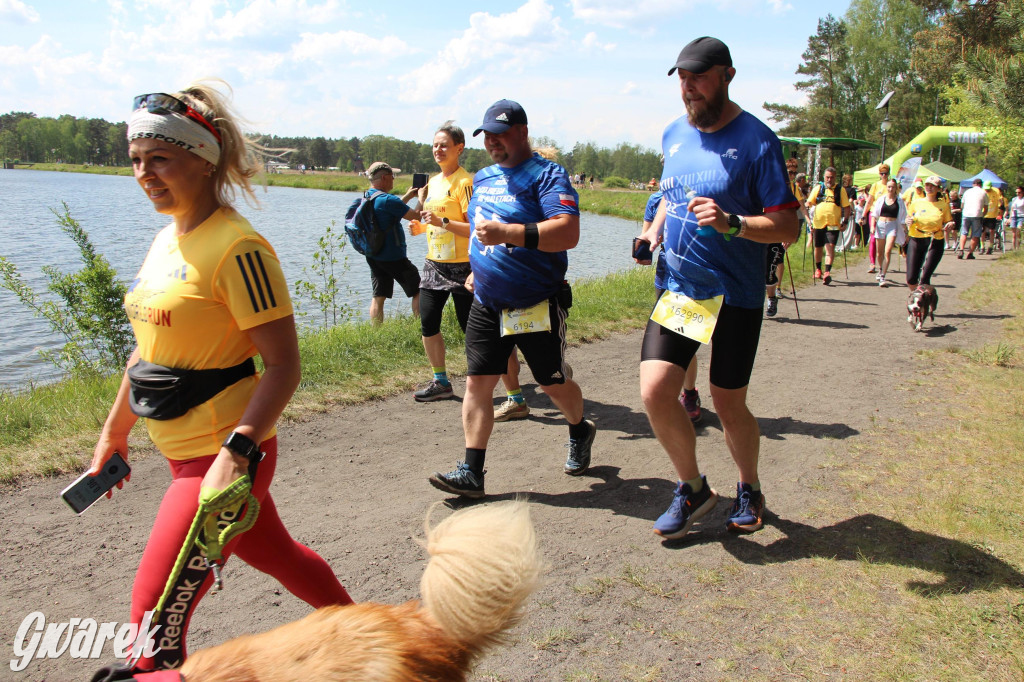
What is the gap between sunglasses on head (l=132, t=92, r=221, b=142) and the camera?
2.15 meters

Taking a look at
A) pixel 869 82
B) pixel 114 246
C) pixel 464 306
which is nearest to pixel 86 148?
pixel 114 246

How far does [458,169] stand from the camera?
6395 millimetres

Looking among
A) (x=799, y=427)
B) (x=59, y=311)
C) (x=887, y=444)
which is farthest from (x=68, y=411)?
(x=887, y=444)

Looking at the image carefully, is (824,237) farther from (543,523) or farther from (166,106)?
(166,106)

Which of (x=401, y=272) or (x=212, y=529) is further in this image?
(x=401, y=272)

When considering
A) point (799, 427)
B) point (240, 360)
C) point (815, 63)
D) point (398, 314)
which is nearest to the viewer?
point (240, 360)

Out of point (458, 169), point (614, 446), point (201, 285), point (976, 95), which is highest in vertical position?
point (976, 95)

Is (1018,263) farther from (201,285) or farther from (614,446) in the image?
(201,285)

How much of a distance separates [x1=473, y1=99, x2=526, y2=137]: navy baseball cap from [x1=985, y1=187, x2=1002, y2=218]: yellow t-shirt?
20965mm

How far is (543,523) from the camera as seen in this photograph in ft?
13.3

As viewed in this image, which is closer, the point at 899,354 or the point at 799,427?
the point at 799,427

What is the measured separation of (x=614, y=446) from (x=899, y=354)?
4.65 metres

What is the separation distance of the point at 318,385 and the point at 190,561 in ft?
15.0

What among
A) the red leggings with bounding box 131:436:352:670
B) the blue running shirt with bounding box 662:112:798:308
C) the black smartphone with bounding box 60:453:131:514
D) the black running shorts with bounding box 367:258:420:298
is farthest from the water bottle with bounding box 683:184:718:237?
the black running shorts with bounding box 367:258:420:298
